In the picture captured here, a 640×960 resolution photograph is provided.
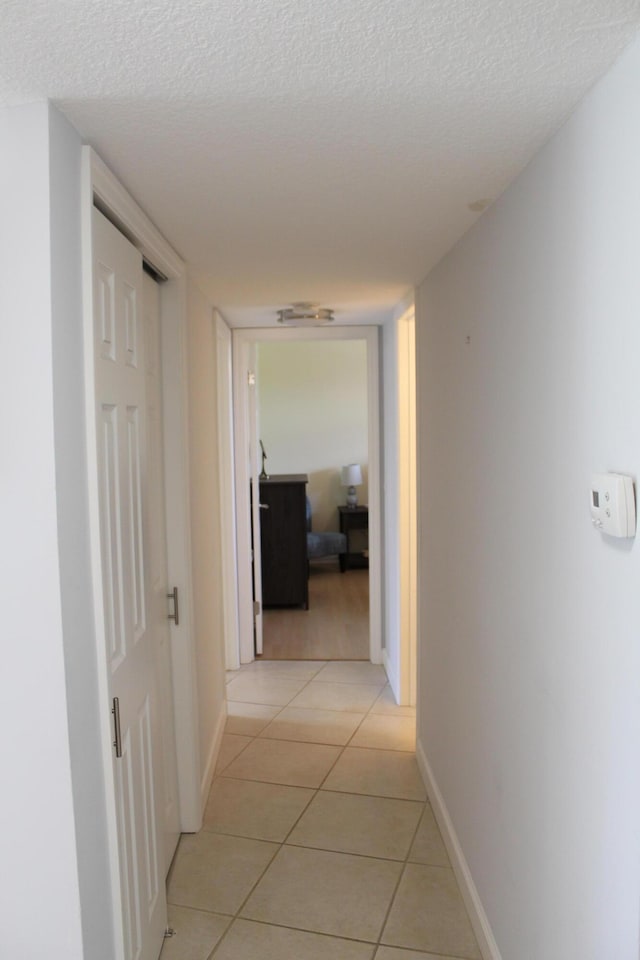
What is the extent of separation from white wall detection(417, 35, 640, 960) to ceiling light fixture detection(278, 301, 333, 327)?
1.20 metres

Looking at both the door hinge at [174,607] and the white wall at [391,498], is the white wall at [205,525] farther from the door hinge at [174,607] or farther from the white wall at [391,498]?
the white wall at [391,498]

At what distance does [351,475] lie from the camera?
720 centimetres

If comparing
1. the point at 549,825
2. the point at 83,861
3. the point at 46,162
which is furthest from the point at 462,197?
the point at 83,861

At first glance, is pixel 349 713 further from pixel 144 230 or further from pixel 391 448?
pixel 144 230

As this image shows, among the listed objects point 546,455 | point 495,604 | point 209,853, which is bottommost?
point 209,853

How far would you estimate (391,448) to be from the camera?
13.3 ft

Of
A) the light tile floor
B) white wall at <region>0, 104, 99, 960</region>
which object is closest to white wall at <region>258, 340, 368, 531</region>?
the light tile floor

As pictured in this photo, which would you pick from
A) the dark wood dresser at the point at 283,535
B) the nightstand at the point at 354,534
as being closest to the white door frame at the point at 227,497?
the dark wood dresser at the point at 283,535

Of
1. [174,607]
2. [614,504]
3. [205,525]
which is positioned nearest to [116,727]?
[174,607]

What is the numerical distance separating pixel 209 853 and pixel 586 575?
194cm

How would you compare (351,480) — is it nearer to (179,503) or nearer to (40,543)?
(179,503)

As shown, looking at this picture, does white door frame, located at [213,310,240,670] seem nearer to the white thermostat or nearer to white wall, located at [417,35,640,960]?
white wall, located at [417,35,640,960]

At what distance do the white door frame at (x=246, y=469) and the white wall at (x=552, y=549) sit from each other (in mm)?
1954

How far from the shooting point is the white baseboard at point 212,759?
2.89 metres
